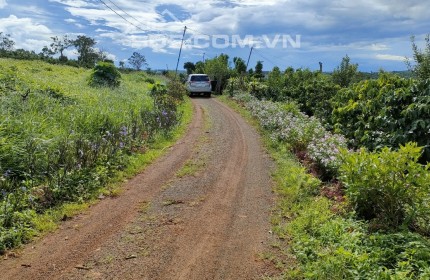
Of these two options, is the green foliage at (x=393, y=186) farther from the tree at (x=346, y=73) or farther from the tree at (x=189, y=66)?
the tree at (x=189, y=66)

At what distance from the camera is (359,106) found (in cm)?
873

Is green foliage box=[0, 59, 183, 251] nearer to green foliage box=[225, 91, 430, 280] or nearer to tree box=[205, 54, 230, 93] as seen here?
green foliage box=[225, 91, 430, 280]

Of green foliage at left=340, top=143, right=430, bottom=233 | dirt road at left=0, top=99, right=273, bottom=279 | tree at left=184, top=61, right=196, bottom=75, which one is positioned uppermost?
tree at left=184, top=61, right=196, bottom=75

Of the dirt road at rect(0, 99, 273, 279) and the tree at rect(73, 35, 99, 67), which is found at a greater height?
the tree at rect(73, 35, 99, 67)

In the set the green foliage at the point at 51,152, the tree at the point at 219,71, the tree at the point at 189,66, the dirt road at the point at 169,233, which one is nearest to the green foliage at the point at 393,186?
the dirt road at the point at 169,233

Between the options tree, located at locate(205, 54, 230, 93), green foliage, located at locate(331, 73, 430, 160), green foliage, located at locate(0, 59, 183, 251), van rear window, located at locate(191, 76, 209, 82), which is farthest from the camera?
tree, located at locate(205, 54, 230, 93)

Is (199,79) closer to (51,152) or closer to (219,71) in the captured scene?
(219,71)

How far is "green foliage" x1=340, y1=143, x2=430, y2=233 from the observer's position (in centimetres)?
418

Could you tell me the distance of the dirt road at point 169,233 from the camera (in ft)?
12.3

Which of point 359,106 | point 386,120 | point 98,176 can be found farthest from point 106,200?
point 359,106

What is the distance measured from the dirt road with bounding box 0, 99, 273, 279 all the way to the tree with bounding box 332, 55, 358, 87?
45.5ft

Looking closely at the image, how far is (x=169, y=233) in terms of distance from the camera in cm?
458

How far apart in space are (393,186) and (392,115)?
2604 mm

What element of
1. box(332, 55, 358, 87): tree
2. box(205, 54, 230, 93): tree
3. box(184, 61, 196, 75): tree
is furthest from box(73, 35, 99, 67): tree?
box(332, 55, 358, 87): tree
